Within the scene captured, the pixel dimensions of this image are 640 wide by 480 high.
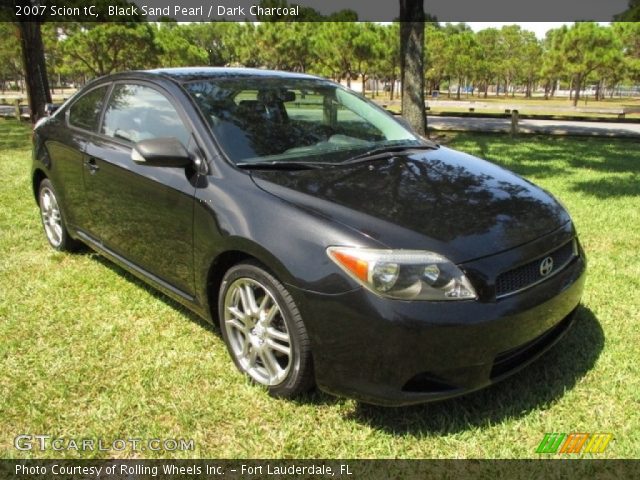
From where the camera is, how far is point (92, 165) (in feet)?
12.6

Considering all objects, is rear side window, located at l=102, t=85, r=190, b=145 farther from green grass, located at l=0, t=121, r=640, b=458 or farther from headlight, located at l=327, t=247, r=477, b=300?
headlight, located at l=327, t=247, r=477, b=300

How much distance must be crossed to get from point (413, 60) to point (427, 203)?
920cm

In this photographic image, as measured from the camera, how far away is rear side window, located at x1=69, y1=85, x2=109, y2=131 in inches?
159

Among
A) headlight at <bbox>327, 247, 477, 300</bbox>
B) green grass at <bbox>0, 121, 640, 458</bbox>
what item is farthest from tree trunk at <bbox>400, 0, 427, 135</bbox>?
headlight at <bbox>327, 247, 477, 300</bbox>

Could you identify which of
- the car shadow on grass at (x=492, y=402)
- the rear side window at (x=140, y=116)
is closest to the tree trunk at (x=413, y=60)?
the rear side window at (x=140, y=116)

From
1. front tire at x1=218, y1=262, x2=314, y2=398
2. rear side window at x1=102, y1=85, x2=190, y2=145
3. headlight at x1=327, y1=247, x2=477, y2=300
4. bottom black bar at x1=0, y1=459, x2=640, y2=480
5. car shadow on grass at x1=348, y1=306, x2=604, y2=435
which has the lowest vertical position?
bottom black bar at x1=0, y1=459, x2=640, y2=480

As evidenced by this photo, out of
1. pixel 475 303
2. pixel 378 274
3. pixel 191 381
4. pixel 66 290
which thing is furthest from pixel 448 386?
pixel 66 290

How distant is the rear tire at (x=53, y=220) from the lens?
471cm

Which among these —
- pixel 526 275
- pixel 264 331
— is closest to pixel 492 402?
pixel 526 275

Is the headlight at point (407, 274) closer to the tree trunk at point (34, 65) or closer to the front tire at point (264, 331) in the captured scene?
the front tire at point (264, 331)

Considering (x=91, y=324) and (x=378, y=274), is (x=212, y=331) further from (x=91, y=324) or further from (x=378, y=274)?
(x=378, y=274)

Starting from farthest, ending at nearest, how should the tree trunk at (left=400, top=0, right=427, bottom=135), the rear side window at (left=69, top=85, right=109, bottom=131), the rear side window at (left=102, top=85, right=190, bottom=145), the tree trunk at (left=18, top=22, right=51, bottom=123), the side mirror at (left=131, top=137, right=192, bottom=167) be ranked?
the tree trunk at (left=18, top=22, right=51, bottom=123) < the tree trunk at (left=400, top=0, right=427, bottom=135) < the rear side window at (left=69, top=85, right=109, bottom=131) < the rear side window at (left=102, top=85, right=190, bottom=145) < the side mirror at (left=131, top=137, right=192, bottom=167)

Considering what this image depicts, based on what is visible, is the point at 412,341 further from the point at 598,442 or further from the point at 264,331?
the point at 598,442

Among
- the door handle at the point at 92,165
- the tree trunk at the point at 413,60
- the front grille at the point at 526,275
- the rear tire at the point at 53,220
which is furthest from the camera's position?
the tree trunk at the point at 413,60
